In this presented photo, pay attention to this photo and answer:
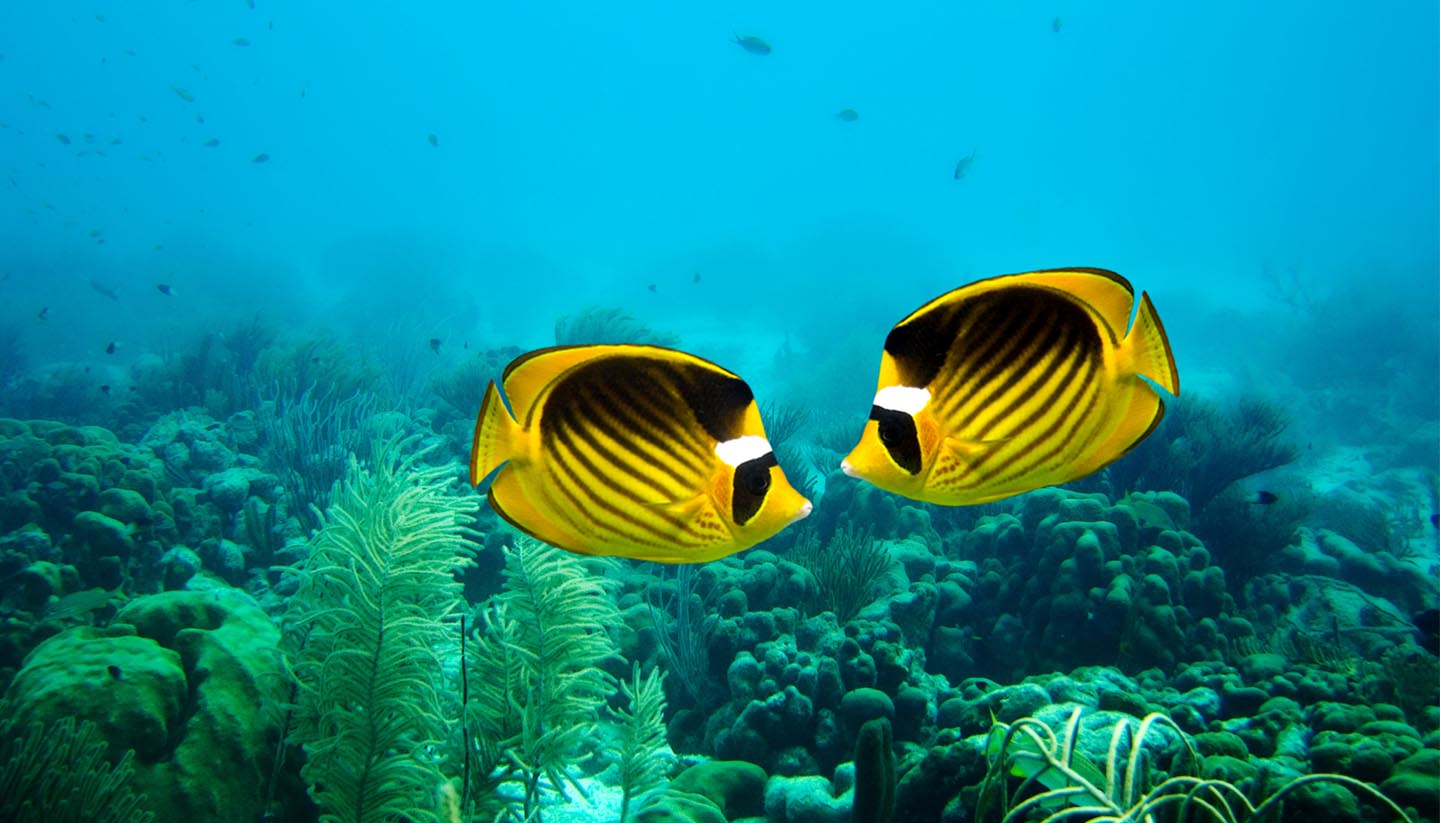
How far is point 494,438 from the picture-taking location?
855mm

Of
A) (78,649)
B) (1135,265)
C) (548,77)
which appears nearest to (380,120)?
(548,77)

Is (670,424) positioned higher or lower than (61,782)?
higher

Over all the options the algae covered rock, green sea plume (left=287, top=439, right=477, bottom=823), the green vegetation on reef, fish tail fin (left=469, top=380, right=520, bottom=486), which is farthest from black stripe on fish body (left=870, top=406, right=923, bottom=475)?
the algae covered rock

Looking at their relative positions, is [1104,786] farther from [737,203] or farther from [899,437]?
[737,203]

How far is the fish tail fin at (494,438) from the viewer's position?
83 centimetres

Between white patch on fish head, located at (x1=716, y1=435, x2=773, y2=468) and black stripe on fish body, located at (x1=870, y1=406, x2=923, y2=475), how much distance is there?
13cm

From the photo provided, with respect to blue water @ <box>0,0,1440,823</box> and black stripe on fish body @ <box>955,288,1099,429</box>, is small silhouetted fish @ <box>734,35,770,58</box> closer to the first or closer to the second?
blue water @ <box>0,0,1440,823</box>

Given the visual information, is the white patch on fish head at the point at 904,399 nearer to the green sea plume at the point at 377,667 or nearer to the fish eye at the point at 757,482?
the fish eye at the point at 757,482

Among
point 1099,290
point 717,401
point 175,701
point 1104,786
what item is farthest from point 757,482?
point 175,701

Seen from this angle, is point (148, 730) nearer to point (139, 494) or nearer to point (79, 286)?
point (139, 494)

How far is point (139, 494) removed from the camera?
20.8 feet

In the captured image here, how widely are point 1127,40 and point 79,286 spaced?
150m

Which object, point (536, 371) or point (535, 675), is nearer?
point (536, 371)

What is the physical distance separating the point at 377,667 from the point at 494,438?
242 cm
